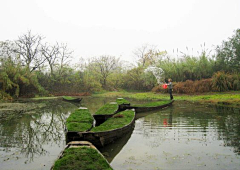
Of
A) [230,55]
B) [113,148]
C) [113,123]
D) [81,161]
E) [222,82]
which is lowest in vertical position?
[113,148]

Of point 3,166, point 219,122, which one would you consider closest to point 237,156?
point 219,122

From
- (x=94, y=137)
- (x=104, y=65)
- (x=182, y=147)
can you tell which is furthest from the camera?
(x=104, y=65)

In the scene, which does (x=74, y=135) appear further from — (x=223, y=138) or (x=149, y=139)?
(x=223, y=138)

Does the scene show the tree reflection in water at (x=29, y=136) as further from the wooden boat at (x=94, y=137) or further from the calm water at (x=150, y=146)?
the wooden boat at (x=94, y=137)

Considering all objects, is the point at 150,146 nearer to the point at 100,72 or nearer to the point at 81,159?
the point at 81,159

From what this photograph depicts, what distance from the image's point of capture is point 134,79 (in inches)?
1207

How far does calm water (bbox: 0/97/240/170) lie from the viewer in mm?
4320

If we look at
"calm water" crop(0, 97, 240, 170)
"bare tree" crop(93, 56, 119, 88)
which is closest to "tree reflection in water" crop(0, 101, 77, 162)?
"calm water" crop(0, 97, 240, 170)

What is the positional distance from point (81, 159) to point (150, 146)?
7.97 feet

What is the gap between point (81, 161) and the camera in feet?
11.7

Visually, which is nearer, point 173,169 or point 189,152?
point 173,169

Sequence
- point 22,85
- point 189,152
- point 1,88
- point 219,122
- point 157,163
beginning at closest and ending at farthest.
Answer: point 157,163 < point 189,152 < point 219,122 < point 1,88 < point 22,85

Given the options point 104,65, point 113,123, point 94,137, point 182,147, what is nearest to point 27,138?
point 94,137

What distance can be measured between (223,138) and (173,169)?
294cm
